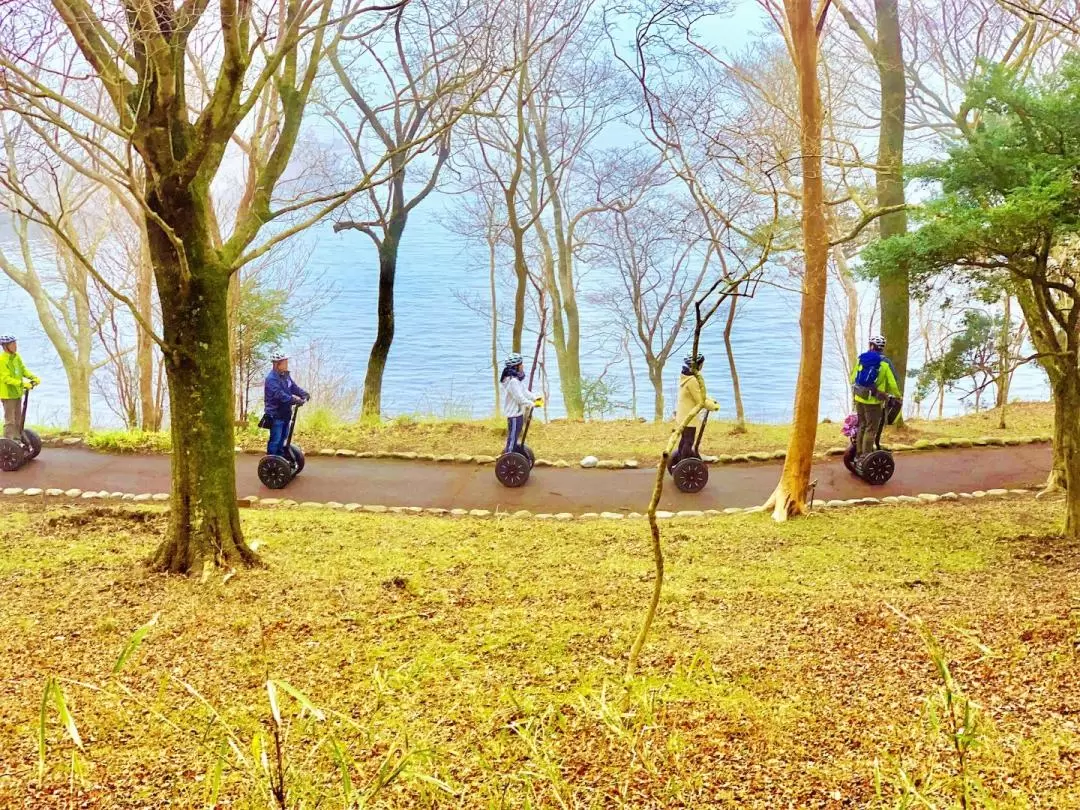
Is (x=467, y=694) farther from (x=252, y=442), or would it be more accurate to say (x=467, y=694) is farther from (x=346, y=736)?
(x=252, y=442)

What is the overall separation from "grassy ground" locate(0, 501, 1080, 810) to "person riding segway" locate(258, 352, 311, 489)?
92.4 inches

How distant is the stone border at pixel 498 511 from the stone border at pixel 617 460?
1.32 metres

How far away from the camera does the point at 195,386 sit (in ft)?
11.7

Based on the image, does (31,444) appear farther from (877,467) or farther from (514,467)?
(877,467)

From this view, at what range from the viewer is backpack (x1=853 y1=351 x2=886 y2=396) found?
6820mm

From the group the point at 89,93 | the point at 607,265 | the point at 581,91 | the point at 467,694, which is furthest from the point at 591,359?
the point at 467,694

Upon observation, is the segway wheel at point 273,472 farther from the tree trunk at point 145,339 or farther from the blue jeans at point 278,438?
the tree trunk at point 145,339

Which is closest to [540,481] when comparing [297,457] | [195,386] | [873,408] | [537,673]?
[297,457]

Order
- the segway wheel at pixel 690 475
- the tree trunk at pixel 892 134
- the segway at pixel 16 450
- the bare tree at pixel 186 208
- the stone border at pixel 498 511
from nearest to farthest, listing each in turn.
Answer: the bare tree at pixel 186 208 → the stone border at pixel 498 511 → the segway wheel at pixel 690 475 → the segway at pixel 16 450 → the tree trunk at pixel 892 134

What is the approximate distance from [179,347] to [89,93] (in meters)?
7.86

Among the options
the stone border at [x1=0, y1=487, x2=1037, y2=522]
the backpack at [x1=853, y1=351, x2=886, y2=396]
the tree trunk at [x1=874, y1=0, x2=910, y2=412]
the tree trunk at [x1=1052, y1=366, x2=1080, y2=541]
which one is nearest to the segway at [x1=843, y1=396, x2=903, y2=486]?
the backpack at [x1=853, y1=351, x2=886, y2=396]

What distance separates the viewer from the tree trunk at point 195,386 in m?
3.50

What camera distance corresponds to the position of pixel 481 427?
9516 mm


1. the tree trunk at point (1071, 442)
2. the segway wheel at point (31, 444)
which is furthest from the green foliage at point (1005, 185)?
the segway wheel at point (31, 444)
